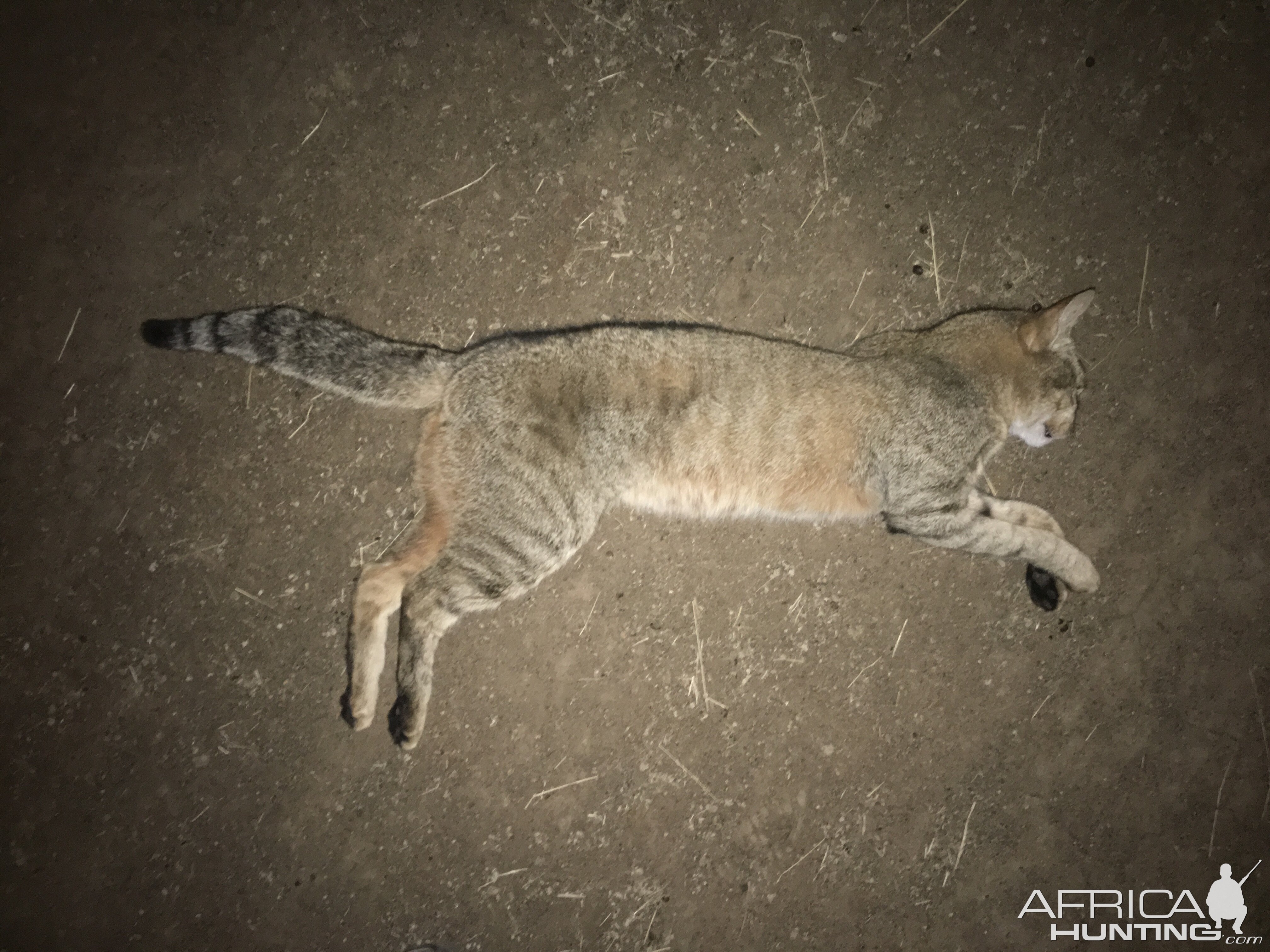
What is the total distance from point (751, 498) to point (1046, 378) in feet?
5.35

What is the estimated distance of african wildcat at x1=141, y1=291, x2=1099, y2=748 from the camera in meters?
3.16

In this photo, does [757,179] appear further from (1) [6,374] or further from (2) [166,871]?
(2) [166,871]

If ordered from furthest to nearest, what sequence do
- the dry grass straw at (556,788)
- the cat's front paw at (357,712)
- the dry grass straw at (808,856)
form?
the dry grass straw at (808,856), the dry grass straw at (556,788), the cat's front paw at (357,712)

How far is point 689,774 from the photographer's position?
393cm

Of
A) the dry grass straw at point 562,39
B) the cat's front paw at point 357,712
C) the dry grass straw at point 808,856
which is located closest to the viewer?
the cat's front paw at point 357,712

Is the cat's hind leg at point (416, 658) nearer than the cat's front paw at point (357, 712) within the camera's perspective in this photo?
Yes

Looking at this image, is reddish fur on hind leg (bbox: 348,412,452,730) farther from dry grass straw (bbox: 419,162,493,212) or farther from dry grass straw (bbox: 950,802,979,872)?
dry grass straw (bbox: 950,802,979,872)

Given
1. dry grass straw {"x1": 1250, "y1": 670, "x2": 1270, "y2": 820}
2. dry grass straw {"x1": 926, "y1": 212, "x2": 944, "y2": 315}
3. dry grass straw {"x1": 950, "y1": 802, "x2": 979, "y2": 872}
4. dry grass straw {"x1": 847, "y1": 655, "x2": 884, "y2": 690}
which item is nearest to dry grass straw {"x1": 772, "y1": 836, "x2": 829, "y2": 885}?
dry grass straw {"x1": 950, "y1": 802, "x2": 979, "y2": 872}

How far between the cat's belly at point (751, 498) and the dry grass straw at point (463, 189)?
191 centimetres

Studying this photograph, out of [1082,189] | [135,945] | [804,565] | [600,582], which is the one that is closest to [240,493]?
[600,582]

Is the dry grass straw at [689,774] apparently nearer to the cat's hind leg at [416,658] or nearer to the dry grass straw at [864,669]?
the dry grass straw at [864,669]

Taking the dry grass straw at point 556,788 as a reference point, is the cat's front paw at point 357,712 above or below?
above

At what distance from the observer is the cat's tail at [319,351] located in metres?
3.19

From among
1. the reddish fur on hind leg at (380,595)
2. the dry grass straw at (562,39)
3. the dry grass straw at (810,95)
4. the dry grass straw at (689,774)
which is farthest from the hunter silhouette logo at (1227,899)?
the dry grass straw at (562,39)
